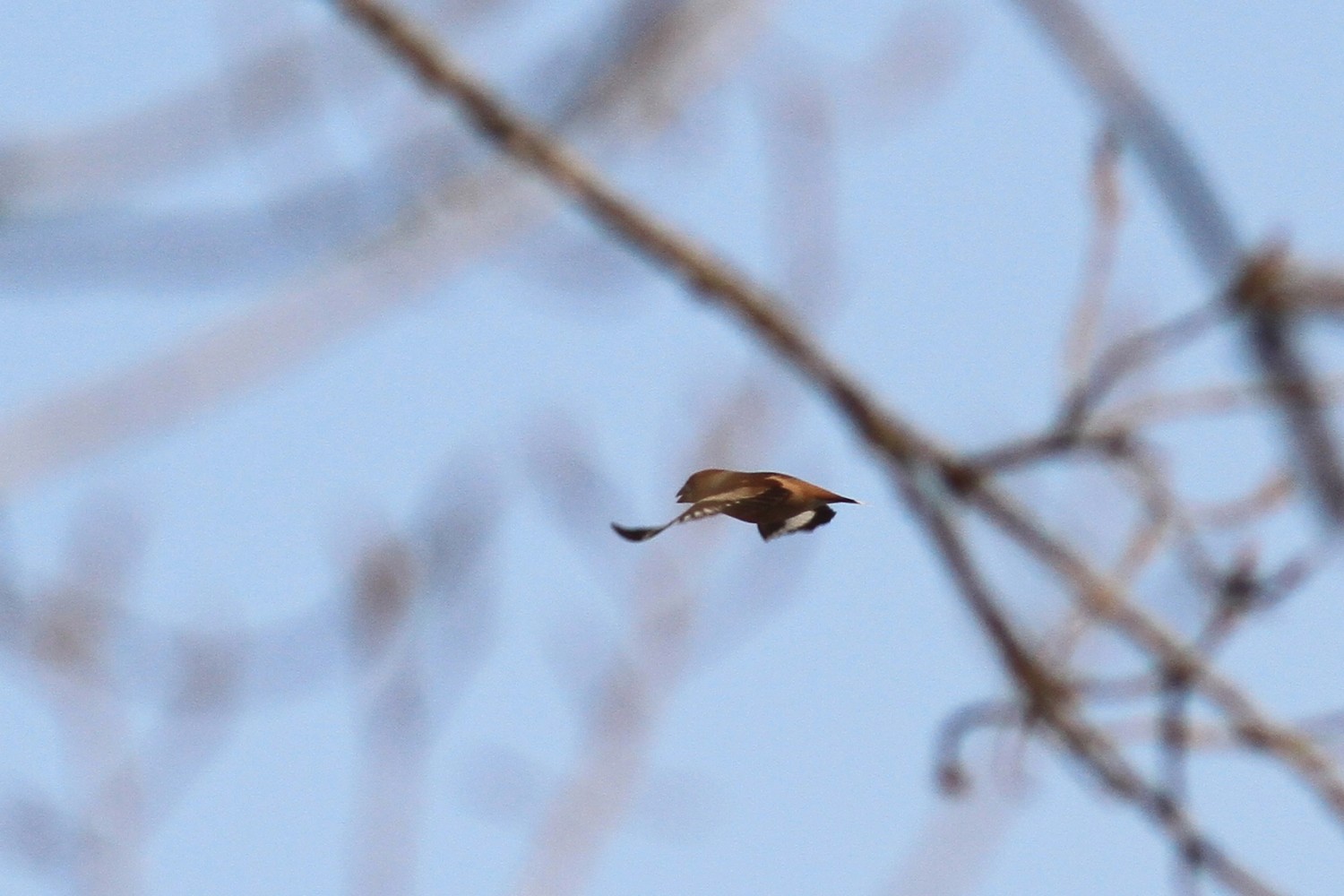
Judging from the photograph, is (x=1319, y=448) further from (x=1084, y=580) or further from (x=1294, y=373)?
(x=1084, y=580)

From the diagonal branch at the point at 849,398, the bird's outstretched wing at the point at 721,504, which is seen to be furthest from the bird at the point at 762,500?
the diagonal branch at the point at 849,398

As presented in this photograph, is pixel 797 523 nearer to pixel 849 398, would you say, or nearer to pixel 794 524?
pixel 794 524

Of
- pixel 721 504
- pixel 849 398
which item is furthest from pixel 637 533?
pixel 849 398

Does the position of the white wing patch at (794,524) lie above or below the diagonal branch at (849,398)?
below

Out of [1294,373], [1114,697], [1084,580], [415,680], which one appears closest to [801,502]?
[1294,373]

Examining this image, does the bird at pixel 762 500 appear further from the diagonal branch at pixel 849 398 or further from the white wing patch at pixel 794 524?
the diagonal branch at pixel 849 398

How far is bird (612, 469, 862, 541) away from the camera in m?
0.52

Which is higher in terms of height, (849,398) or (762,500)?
(849,398)

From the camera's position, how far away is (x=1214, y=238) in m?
0.73

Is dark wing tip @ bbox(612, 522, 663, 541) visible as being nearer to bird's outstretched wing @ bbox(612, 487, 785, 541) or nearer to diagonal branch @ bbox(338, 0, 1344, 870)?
bird's outstretched wing @ bbox(612, 487, 785, 541)

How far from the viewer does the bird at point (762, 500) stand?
1.69ft

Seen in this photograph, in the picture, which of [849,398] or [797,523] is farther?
[849,398]

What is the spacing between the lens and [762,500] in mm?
543

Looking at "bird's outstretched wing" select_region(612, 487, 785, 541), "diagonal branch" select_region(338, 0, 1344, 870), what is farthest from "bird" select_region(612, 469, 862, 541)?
"diagonal branch" select_region(338, 0, 1344, 870)
